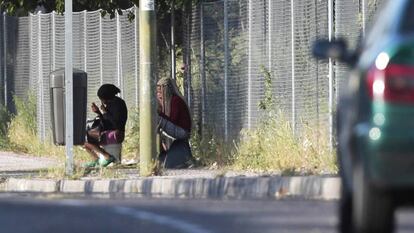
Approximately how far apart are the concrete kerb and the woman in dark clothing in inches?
105

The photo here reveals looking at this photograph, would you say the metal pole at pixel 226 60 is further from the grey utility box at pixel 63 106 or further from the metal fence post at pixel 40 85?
the metal fence post at pixel 40 85

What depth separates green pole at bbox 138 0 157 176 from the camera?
792 inches

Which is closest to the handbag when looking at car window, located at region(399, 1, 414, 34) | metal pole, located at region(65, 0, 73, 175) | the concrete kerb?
metal pole, located at region(65, 0, 73, 175)

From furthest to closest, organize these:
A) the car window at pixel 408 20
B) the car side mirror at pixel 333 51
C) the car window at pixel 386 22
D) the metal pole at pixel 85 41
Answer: the metal pole at pixel 85 41 < the car side mirror at pixel 333 51 < the car window at pixel 386 22 < the car window at pixel 408 20

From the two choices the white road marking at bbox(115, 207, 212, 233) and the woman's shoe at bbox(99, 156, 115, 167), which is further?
the woman's shoe at bbox(99, 156, 115, 167)

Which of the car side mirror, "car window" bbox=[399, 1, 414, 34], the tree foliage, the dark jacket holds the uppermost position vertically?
the tree foliage

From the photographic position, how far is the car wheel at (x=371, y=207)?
347 inches

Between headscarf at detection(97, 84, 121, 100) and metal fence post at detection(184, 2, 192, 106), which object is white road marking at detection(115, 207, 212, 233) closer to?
headscarf at detection(97, 84, 121, 100)

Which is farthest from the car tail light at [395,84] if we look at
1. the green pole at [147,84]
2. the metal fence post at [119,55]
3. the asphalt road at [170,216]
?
the metal fence post at [119,55]

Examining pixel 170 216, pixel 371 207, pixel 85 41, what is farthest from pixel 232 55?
pixel 371 207

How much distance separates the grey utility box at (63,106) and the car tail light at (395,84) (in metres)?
13.4

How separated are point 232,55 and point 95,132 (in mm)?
2229

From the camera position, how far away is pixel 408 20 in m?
9.05

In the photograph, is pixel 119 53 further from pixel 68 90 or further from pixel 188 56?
pixel 68 90
